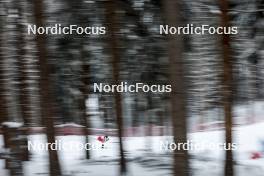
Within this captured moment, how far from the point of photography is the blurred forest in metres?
12.6

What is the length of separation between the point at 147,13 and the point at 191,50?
3181 mm

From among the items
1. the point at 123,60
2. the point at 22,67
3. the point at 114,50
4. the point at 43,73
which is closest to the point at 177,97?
the point at 43,73

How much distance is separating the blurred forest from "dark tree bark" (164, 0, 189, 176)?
2cm

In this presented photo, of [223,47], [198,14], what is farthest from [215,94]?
[223,47]

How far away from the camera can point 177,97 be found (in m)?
9.45

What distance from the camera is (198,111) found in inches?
883

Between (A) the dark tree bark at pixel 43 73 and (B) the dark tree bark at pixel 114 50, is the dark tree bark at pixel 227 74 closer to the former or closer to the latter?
(B) the dark tree bark at pixel 114 50

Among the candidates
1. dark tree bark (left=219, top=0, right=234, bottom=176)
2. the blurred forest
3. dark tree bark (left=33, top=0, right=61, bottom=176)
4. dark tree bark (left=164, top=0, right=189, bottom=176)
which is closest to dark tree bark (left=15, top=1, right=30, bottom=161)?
the blurred forest

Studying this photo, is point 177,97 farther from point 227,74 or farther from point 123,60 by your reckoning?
point 123,60

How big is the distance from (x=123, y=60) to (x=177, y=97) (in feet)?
34.5

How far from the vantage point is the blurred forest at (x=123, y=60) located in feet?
41.3

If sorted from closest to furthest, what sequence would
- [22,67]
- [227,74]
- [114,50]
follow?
[227,74] → [114,50] → [22,67]

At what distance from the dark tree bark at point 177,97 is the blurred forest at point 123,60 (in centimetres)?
2

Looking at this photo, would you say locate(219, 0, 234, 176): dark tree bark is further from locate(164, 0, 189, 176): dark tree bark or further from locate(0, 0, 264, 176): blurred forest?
locate(164, 0, 189, 176): dark tree bark
